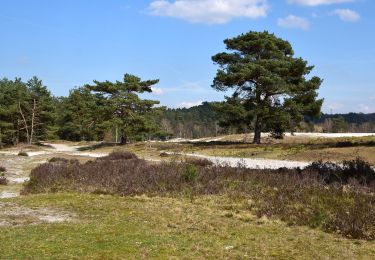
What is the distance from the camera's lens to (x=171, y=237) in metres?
8.23

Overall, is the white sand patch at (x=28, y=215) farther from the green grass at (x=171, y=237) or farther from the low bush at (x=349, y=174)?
the low bush at (x=349, y=174)

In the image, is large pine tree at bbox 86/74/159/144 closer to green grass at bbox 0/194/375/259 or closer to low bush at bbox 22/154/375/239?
low bush at bbox 22/154/375/239

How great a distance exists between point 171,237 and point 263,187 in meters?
5.88

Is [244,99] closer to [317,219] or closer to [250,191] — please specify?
[250,191]

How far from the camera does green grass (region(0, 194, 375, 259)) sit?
23.4 ft

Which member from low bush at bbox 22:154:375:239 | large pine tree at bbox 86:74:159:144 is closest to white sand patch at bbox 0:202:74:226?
low bush at bbox 22:154:375:239

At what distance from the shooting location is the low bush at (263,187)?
9438 millimetres

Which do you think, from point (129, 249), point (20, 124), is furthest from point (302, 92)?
point (20, 124)

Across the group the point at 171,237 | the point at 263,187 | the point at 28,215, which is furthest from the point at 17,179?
the point at 171,237

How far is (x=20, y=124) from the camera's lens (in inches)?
2795

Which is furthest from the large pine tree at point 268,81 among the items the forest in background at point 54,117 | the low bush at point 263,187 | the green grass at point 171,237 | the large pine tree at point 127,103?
the green grass at point 171,237

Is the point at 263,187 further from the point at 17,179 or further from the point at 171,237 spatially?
the point at 17,179

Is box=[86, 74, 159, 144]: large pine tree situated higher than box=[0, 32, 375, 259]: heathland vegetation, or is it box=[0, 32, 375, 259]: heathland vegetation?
box=[86, 74, 159, 144]: large pine tree

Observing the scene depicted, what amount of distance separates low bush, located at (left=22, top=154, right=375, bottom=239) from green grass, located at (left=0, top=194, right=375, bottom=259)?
0.59 m
